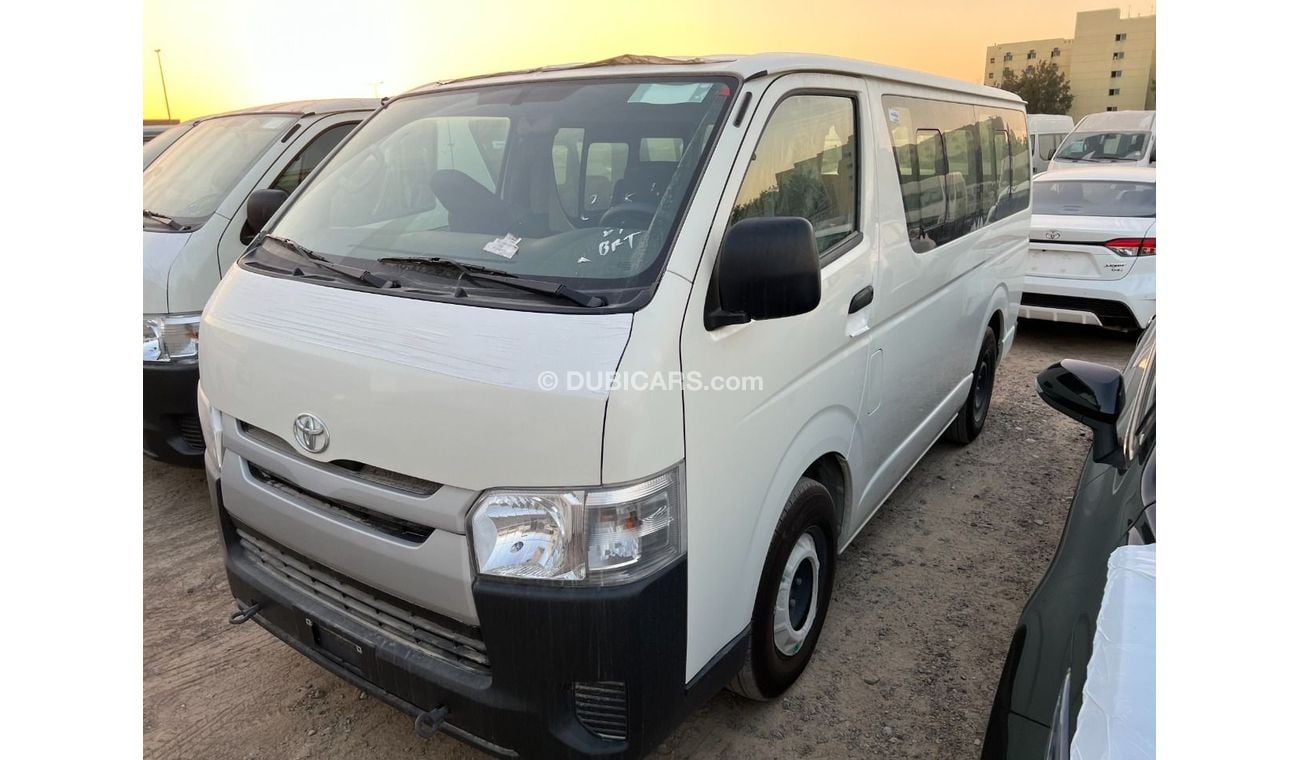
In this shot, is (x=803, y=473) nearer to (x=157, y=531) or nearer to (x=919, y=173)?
(x=919, y=173)

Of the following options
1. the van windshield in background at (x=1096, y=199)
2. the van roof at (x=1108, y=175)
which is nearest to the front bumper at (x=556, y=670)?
the van windshield in background at (x=1096, y=199)

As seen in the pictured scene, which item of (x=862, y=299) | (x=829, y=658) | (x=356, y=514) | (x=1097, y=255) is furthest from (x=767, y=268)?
(x=1097, y=255)

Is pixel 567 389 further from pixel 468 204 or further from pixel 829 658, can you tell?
→ pixel 829 658

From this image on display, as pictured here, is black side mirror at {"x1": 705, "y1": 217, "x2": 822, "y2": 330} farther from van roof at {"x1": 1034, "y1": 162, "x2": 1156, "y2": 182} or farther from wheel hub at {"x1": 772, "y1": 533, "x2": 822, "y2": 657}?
van roof at {"x1": 1034, "y1": 162, "x2": 1156, "y2": 182}

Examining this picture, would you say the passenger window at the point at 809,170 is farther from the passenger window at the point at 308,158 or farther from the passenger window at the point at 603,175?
the passenger window at the point at 308,158

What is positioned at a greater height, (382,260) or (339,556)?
(382,260)

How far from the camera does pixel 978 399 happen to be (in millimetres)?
4953

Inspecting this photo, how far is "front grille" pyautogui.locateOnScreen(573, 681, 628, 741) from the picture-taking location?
1854mm

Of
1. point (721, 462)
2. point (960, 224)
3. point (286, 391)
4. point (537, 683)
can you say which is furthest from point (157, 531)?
point (960, 224)

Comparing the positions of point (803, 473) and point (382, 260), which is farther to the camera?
point (803, 473)

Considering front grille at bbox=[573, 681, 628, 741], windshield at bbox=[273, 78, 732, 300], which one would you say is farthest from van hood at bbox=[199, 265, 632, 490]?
front grille at bbox=[573, 681, 628, 741]

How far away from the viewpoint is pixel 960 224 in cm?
377

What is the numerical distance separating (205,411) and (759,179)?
1.86 meters

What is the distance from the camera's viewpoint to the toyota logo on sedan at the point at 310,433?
1.99m
